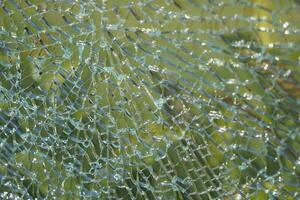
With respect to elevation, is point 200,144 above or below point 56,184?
above

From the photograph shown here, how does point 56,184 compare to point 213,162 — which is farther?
point 56,184

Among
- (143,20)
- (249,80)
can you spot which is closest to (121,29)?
(143,20)

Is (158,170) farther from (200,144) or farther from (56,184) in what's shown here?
(56,184)

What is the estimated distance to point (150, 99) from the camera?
2.53ft

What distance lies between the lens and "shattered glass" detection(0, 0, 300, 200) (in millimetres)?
687

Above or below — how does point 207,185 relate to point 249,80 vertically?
below

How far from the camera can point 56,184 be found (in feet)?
2.85

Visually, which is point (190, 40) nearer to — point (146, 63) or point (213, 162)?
point (146, 63)

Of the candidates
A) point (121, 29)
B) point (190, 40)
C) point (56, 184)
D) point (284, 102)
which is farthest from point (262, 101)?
point (56, 184)

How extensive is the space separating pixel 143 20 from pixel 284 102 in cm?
24

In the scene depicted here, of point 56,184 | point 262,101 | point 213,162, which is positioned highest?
point 262,101

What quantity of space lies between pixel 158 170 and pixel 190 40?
213 mm

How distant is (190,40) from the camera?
72 centimetres

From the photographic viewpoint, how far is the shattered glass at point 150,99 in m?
0.69
